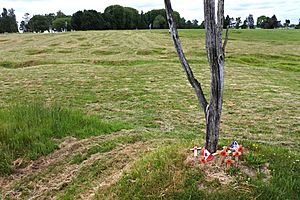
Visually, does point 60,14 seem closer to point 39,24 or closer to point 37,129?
point 39,24

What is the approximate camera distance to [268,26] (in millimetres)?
93750

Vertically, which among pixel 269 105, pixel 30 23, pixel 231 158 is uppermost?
pixel 30 23

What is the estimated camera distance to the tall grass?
16.6 ft

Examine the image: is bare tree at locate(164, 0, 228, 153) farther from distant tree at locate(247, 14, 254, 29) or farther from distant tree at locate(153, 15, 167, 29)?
distant tree at locate(247, 14, 254, 29)

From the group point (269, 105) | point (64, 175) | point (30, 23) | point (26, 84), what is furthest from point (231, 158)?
A: point (30, 23)

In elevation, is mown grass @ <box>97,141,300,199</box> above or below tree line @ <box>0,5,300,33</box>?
below

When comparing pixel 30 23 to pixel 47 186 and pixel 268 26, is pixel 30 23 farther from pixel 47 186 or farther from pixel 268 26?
pixel 47 186

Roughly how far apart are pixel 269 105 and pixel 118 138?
17.7 ft

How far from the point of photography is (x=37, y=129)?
18.0 ft

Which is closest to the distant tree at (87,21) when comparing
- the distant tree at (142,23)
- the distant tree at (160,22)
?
the distant tree at (142,23)

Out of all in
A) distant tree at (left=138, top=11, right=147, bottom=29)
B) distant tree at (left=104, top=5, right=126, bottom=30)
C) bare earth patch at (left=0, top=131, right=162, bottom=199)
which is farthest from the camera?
distant tree at (left=138, top=11, right=147, bottom=29)

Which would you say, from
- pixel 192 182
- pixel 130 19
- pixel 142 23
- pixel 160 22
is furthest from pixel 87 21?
pixel 192 182

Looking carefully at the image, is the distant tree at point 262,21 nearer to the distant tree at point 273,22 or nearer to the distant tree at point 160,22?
the distant tree at point 273,22

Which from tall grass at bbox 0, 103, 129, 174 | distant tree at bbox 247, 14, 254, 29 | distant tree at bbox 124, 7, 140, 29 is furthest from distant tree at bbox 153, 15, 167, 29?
tall grass at bbox 0, 103, 129, 174
